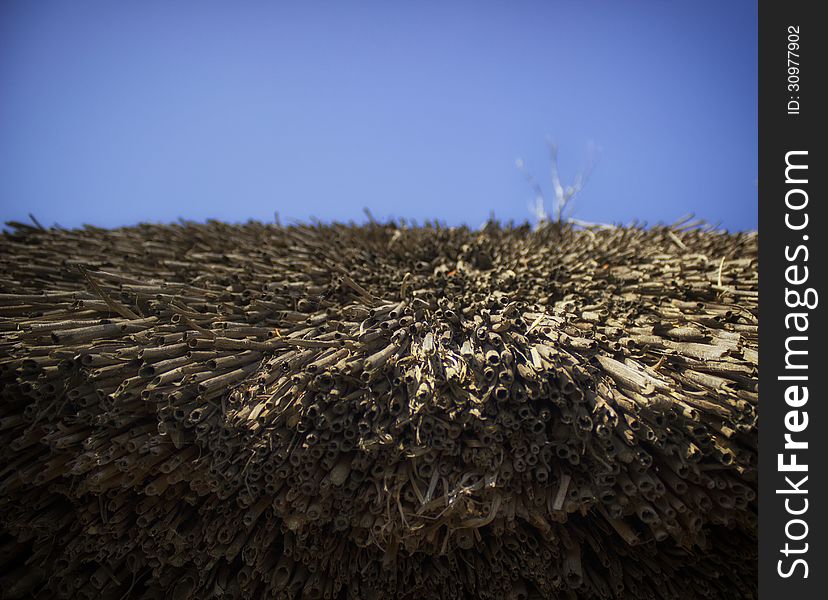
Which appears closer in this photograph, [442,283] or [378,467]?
[378,467]

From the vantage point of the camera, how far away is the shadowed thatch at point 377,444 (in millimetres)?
2047

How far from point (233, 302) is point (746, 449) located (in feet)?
8.96

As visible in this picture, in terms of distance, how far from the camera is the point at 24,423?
2332mm

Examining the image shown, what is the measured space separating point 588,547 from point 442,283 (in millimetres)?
1694

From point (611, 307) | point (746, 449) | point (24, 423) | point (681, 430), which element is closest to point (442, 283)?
point (611, 307)

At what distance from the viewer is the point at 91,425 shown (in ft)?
7.34

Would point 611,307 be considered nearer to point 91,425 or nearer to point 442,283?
point 442,283

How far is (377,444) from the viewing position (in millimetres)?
2041

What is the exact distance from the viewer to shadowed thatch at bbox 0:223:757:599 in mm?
2047

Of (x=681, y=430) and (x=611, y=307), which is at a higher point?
(x=611, y=307)
